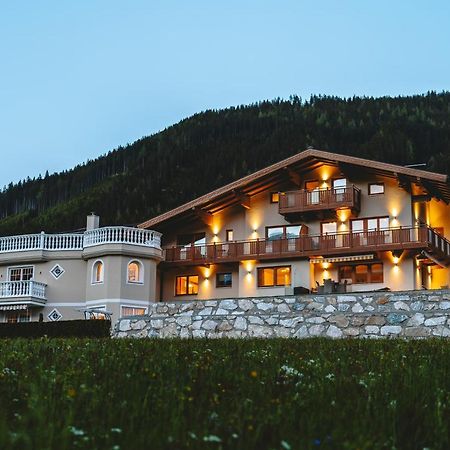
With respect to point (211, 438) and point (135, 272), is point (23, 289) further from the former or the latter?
point (211, 438)

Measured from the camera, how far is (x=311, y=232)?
154 feet

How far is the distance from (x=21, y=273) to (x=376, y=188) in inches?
818

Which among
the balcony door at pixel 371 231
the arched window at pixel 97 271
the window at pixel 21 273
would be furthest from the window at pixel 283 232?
the window at pixel 21 273

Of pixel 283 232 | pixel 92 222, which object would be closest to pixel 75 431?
pixel 283 232

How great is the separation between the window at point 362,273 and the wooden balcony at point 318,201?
303cm

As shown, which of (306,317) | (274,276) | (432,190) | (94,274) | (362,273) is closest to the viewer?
(306,317)

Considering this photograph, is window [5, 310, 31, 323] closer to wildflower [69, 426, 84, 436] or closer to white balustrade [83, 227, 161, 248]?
white balustrade [83, 227, 161, 248]

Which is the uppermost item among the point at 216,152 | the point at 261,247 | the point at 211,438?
the point at 216,152

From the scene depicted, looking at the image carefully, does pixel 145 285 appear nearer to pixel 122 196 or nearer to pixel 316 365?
pixel 316 365

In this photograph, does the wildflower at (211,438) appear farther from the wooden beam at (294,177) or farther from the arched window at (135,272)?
the wooden beam at (294,177)

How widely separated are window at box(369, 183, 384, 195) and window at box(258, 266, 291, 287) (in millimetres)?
6157

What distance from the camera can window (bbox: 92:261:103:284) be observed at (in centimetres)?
4625

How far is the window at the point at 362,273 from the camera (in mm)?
44594

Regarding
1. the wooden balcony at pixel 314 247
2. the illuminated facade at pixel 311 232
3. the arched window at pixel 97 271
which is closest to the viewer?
the wooden balcony at pixel 314 247
